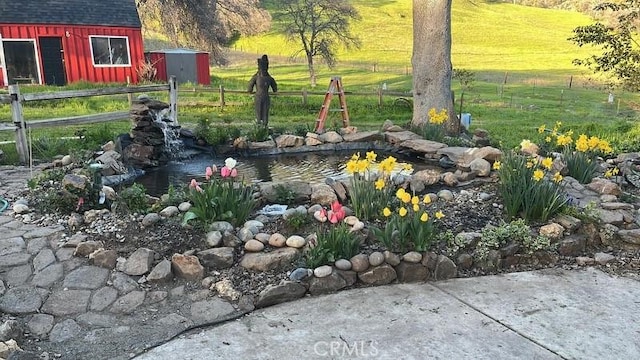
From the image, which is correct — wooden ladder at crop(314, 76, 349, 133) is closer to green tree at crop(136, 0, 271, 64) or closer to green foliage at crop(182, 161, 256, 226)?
green foliage at crop(182, 161, 256, 226)

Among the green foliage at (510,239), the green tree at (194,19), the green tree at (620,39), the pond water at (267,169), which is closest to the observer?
the green foliage at (510,239)

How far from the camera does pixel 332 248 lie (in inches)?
158

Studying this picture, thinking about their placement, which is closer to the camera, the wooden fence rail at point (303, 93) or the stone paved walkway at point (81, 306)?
the stone paved walkway at point (81, 306)

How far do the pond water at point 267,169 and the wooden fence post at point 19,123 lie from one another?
172 centimetres

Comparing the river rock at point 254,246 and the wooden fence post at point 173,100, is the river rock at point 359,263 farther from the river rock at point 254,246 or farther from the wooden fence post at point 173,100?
the wooden fence post at point 173,100

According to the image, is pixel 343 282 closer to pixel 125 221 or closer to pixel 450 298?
pixel 450 298

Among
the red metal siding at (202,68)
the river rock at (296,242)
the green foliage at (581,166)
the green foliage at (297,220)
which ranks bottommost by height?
the river rock at (296,242)

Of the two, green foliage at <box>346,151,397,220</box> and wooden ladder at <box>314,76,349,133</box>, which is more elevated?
wooden ladder at <box>314,76,349,133</box>

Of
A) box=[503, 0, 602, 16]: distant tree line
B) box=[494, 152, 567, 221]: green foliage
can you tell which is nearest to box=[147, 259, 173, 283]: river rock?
box=[494, 152, 567, 221]: green foliage

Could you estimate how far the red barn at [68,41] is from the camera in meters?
19.5

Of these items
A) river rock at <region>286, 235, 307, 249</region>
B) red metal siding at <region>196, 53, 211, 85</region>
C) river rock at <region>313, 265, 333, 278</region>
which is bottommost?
river rock at <region>313, 265, 333, 278</region>

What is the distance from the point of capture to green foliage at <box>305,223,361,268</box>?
3949mm

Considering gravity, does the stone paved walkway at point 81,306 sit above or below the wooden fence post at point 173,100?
below

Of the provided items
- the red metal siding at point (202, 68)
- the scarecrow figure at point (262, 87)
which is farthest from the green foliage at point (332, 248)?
the red metal siding at point (202, 68)
